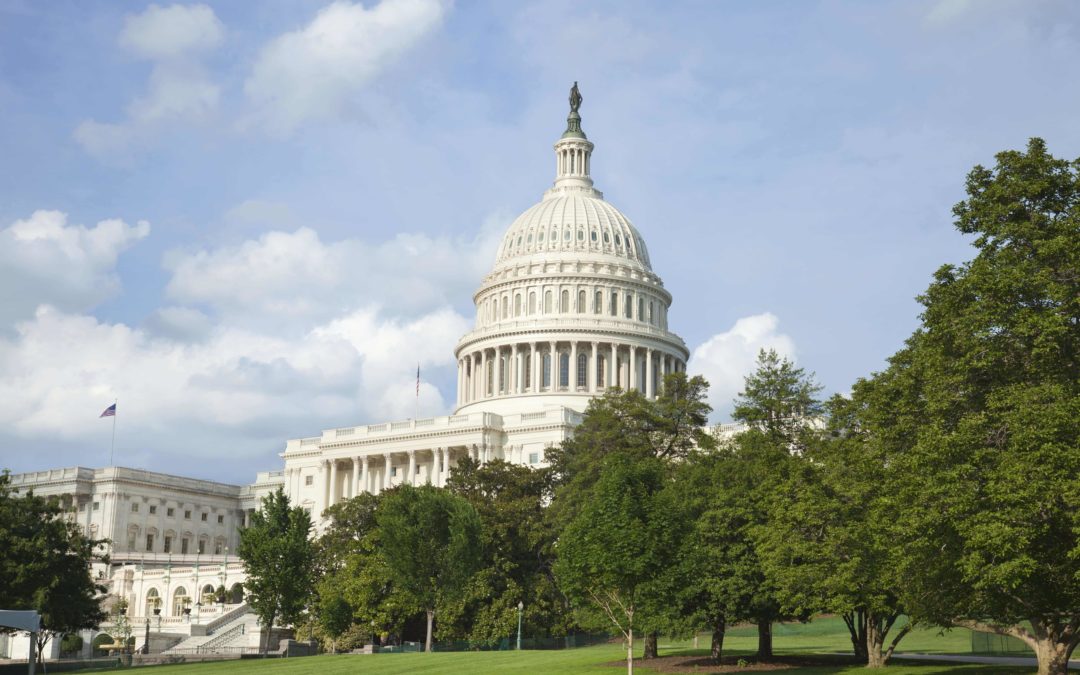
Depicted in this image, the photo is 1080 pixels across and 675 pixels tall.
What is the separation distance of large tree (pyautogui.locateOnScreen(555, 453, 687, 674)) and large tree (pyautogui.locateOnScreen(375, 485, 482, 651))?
90.3ft

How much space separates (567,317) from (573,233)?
12.7 m

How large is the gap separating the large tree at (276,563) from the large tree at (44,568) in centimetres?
978

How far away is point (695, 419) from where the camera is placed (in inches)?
3123

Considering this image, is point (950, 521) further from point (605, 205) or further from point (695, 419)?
point (605, 205)

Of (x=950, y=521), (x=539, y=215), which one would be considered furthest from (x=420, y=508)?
(x=539, y=215)

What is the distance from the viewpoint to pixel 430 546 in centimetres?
7169

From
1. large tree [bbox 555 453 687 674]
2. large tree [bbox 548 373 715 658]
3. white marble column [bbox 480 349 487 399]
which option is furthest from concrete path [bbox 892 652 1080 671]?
white marble column [bbox 480 349 487 399]

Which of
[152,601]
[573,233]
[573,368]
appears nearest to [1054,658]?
[152,601]

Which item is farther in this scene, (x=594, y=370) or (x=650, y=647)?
(x=594, y=370)

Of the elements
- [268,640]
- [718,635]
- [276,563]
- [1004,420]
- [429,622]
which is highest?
[1004,420]

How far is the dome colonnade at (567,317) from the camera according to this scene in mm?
137375

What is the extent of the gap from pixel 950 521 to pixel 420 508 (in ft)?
137

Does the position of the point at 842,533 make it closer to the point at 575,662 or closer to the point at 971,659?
the point at 971,659

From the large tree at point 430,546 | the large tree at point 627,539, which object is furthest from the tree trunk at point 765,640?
the large tree at point 430,546
